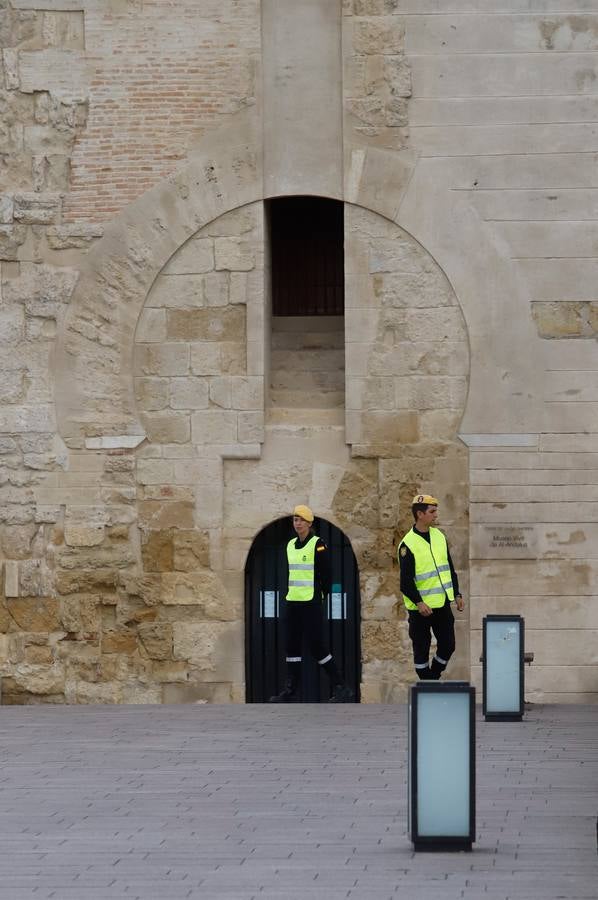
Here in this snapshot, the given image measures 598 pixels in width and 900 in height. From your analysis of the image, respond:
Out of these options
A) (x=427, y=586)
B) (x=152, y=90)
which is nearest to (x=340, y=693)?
(x=427, y=586)

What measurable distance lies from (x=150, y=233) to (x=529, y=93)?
3.61 meters

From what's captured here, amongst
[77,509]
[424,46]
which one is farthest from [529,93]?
[77,509]

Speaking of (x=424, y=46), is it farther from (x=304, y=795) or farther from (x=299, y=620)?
A: (x=304, y=795)

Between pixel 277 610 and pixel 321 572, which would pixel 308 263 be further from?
pixel 321 572

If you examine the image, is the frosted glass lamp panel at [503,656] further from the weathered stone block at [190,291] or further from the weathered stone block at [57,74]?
the weathered stone block at [57,74]

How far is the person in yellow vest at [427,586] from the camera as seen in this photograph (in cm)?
1434

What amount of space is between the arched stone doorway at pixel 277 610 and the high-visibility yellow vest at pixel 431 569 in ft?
8.96

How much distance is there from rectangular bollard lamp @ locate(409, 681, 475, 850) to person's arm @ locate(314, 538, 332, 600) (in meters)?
6.97

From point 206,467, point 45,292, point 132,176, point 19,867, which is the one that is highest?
point 132,176

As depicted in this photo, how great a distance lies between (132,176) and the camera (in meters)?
16.9

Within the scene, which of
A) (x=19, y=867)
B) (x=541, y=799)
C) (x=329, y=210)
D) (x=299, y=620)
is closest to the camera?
(x=19, y=867)

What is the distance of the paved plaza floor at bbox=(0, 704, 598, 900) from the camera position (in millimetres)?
8242

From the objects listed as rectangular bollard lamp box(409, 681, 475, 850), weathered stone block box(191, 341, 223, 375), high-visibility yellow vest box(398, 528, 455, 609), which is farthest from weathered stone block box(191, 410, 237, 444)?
rectangular bollard lamp box(409, 681, 475, 850)

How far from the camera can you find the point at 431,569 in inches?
565
